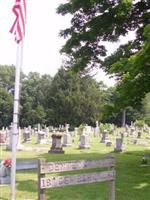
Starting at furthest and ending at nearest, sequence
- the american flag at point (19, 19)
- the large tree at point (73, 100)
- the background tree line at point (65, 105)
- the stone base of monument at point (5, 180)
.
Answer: the background tree line at point (65, 105) → the large tree at point (73, 100) → the stone base of monument at point (5, 180) → the american flag at point (19, 19)

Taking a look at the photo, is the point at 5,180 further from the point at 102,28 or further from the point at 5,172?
the point at 102,28

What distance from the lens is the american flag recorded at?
11.0m

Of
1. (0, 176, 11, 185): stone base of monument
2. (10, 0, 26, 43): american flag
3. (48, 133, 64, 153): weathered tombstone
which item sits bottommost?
(0, 176, 11, 185): stone base of monument

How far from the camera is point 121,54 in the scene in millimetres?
18859

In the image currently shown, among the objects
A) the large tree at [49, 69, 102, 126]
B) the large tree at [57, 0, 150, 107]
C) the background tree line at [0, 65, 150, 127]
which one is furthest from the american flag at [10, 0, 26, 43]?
the large tree at [49, 69, 102, 126]

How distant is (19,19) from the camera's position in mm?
11031

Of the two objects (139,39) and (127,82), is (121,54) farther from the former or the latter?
(127,82)

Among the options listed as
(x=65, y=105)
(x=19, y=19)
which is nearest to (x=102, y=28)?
(x=19, y=19)

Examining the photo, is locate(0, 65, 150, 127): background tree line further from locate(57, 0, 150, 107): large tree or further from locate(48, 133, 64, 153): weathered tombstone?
locate(57, 0, 150, 107): large tree

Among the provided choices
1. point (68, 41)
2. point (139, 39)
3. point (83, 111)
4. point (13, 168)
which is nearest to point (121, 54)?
point (139, 39)

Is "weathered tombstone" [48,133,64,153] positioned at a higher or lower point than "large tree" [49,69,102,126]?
lower

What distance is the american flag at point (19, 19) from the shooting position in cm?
1102

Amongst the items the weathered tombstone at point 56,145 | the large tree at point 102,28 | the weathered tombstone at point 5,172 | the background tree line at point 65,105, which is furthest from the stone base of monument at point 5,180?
the background tree line at point 65,105

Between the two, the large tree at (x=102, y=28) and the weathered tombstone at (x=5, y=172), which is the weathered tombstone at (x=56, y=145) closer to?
the large tree at (x=102, y=28)
